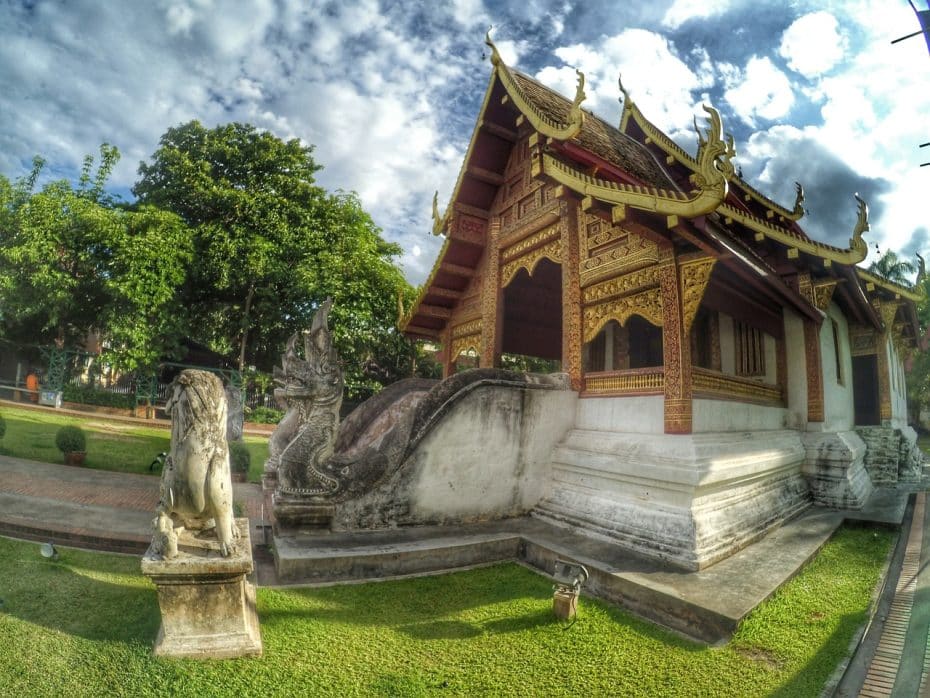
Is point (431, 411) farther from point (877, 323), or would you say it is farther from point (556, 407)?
point (877, 323)

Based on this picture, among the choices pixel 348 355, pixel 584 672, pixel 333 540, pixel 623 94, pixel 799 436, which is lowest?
pixel 584 672

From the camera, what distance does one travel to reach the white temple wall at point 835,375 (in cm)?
822

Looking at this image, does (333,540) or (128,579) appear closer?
(128,579)

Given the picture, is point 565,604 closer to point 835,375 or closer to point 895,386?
point 835,375

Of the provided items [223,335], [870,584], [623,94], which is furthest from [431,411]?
[223,335]

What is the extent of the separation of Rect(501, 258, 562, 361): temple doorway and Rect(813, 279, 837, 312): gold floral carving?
4.11 metres

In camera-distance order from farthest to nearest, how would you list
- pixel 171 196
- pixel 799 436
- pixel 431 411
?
pixel 171 196, pixel 799 436, pixel 431 411

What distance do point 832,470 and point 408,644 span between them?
732cm

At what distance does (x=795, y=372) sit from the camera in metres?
8.20

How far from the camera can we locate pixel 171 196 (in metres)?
19.6

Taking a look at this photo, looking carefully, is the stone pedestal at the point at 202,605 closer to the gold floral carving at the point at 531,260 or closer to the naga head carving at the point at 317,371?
the naga head carving at the point at 317,371

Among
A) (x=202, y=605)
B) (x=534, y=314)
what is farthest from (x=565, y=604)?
(x=534, y=314)

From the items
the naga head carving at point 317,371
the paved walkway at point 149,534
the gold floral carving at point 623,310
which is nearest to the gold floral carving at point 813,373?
the paved walkway at point 149,534

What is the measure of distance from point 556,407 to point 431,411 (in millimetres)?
1955
